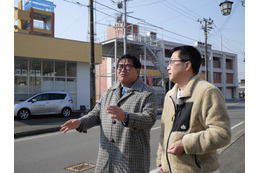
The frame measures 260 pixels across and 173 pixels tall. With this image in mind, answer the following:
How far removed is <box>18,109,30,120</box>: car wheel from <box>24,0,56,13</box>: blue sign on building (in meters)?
33.5

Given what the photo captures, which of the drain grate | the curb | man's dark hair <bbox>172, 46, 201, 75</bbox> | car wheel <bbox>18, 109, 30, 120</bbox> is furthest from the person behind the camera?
car wheel <bbox>18, 109, 30, 120</bbox>

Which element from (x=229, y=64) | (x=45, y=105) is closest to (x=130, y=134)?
(x=45, y=105)

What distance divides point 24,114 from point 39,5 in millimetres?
34452

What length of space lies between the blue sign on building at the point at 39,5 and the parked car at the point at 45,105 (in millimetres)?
32574

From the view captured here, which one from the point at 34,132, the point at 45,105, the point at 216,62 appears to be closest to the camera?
the point at 34,132

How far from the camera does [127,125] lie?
2250mm

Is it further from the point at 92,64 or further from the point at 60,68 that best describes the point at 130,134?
the point at 60,68

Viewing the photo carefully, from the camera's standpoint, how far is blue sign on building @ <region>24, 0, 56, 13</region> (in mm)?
41531

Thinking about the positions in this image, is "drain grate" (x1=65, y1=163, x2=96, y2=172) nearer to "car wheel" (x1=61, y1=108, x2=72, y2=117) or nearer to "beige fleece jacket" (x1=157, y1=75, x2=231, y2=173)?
"beige fleece jacket" (x1=157, y1=75, x2=231, y2=173)

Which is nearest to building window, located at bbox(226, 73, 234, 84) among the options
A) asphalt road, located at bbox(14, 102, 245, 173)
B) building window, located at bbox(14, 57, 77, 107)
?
building window, located at bbox(14, 57, 77, 107)

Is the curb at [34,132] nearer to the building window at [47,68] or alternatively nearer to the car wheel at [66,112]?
the car wheel at [66,112]

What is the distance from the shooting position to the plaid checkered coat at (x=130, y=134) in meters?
2.37
